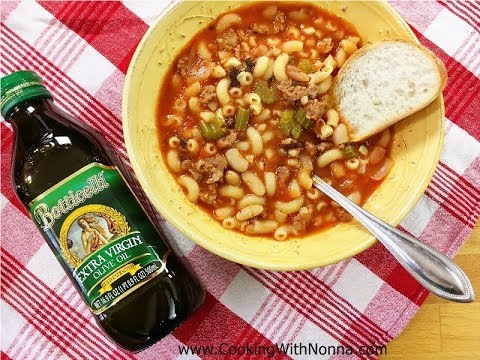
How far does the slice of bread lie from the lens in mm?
2193

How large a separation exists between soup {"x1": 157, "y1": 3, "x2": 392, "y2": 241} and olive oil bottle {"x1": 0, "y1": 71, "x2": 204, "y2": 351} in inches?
10.2

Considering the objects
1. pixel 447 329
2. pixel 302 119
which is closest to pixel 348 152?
pixel 302 119

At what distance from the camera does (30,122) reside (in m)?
2.28

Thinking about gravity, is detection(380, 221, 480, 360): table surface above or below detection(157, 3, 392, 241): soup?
below

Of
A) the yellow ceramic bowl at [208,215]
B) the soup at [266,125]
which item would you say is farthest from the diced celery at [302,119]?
the yellow ceramic bowl at [208,215]

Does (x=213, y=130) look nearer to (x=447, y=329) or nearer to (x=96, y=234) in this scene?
(x=96, y=234)

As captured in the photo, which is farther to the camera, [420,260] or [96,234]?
[96,234]

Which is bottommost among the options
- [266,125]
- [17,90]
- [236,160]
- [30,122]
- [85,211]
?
[85,211]

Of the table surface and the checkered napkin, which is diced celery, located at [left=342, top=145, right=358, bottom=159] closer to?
the checkered napkin

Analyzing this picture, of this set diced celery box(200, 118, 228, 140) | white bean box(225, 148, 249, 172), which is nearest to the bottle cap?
diced celery box(200, 118, 228, 140)

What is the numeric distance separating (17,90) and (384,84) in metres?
1.31

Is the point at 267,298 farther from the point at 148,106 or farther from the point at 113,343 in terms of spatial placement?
the point at 148,106

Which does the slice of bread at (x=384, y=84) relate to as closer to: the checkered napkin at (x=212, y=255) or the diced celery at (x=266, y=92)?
the diced celery at (x=266, y=92)

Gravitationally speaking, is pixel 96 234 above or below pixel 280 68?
A: below
